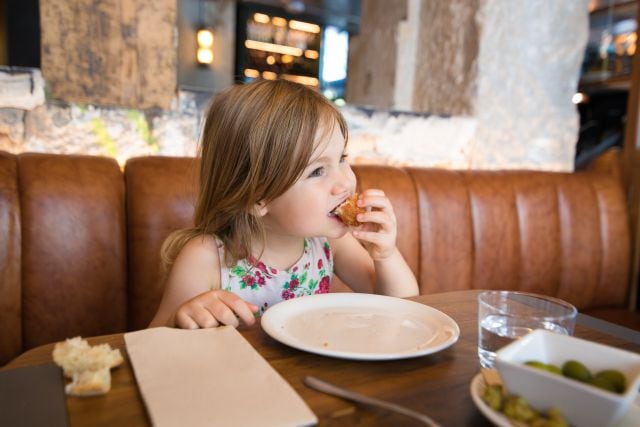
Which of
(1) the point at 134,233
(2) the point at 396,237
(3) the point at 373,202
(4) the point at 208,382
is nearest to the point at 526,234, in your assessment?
Result: (2) the point at 396,237

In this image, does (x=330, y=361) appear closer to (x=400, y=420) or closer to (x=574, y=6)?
(x=400, y=420)

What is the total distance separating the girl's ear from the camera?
1251 mm

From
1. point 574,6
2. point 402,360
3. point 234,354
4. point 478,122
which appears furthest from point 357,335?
point 574,6

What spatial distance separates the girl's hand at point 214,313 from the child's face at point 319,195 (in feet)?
1.13

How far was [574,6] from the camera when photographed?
2.80 m

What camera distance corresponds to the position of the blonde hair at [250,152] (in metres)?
1.18

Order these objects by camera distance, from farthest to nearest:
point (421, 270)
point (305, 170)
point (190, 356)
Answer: point (421, 270)
point (305, 170)
point (190, 356)

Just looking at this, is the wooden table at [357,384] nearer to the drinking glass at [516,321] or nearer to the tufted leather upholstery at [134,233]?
the drinking glass at [516,321]

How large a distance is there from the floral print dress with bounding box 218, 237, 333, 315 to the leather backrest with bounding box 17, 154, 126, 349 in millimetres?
477

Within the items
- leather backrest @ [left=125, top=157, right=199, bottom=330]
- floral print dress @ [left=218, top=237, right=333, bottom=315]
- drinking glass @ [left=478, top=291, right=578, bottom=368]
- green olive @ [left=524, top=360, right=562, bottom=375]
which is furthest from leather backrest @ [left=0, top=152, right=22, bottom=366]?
green olive @ [left=524, top=360, right=562, bottom=375]

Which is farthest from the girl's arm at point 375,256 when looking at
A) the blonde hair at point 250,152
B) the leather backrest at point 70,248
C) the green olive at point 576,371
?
the leather backrest at point 70,248

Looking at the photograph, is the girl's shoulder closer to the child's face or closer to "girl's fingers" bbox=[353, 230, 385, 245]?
the child's face

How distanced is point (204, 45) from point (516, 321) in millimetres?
6873

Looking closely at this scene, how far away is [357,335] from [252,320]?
20 cm
